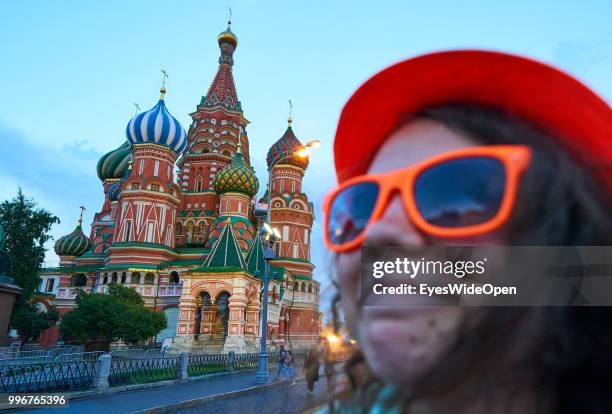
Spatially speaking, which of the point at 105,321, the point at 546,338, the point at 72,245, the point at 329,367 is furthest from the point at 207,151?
the point at 546,338

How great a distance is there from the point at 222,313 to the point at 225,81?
30196mm

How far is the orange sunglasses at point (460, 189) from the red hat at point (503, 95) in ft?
0.53

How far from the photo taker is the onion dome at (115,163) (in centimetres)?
4684

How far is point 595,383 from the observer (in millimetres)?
872

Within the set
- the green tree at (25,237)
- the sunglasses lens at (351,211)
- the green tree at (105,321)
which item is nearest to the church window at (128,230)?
the green tree at (25,237)

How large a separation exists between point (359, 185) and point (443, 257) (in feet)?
0.94

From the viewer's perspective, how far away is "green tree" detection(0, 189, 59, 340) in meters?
28.7

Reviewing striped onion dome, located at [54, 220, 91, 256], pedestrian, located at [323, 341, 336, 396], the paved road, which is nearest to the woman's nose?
pedestrian, located at [323, 341, 336, 396]

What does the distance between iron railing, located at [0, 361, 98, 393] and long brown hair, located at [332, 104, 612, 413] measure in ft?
40.5

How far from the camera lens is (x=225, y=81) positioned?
1826 inches

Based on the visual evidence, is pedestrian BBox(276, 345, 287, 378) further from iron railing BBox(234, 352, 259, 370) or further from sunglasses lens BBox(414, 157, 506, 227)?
sunglasses lens BBox(414, 157, 506, 227)

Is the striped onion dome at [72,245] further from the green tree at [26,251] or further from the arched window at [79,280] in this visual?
the green tree at [26,251]

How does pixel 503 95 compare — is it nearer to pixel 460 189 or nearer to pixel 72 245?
pixel 460 189

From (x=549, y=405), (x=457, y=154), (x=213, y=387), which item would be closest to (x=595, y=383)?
(x=549, y=405)
